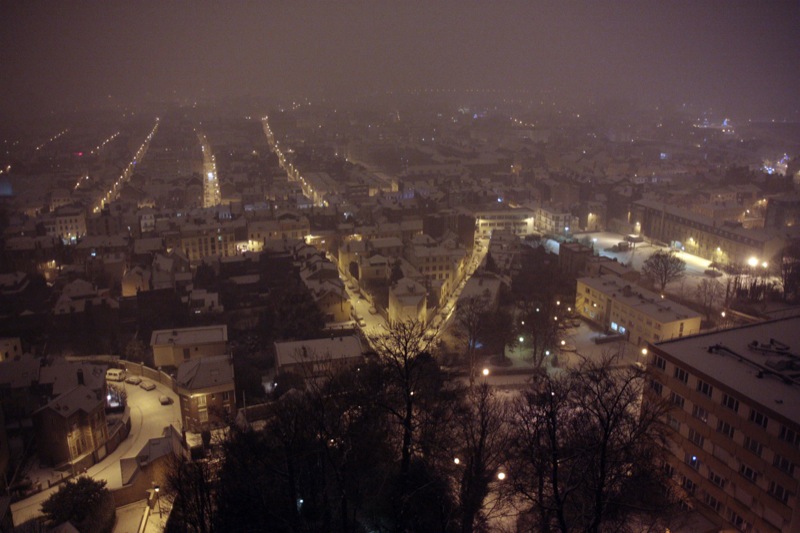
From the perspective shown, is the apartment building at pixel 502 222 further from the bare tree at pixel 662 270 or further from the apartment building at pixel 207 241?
the apartment building at pixel 207 241

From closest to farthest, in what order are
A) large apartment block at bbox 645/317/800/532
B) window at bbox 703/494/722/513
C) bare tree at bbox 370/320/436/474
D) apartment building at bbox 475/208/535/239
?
bare tree at bbox 370/320/436/474 < large apartment block at bbox 645/317/800/532 < window at bbox 703/494/722/513 < apartment building at bbox 475/208/535/239

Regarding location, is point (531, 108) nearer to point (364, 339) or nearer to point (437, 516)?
point (364, 339)

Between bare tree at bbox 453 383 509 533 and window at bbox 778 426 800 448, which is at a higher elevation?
window at bbox 778 426 800 448

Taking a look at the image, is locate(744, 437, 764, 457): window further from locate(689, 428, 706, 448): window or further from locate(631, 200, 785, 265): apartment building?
locate(631, 200, 785, 265): apartment building

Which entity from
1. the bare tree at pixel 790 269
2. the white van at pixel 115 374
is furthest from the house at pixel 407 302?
the bare tree at pixel 790 269

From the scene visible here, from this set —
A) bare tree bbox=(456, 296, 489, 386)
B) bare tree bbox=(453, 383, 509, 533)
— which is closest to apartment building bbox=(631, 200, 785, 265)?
bare tree bbox=(456, 296, 489, 386)

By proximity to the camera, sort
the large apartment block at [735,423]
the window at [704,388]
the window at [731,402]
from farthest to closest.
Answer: the window at [704,388], the window at [731,402], the large apartment block at [735,423]

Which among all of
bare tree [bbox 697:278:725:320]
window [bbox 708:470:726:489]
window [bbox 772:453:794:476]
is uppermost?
window [bbox 772:453:794:476]
